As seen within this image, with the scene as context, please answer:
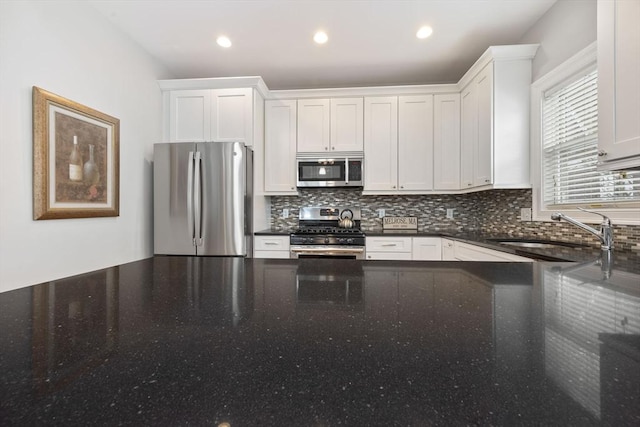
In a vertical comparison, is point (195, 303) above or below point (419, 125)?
below

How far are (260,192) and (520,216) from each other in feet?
8.60

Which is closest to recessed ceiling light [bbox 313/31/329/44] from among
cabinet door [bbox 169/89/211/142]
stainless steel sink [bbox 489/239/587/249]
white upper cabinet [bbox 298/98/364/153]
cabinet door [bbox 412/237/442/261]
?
white upper cabinet [bbox 298/98/364/153]

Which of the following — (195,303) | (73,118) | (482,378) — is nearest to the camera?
(482,378)

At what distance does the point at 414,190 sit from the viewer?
338 cm

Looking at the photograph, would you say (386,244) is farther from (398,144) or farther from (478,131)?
(478,131)

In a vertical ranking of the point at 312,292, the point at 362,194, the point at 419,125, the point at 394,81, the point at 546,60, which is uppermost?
the point at 394,81

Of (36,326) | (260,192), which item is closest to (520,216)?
(260,192)

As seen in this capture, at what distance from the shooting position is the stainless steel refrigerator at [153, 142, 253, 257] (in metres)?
Answer: 2.80

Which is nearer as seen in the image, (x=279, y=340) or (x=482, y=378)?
(x=482, y=378)

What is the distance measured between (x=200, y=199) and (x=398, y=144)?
222 centimetres

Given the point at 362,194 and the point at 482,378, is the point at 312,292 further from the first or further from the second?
the point at 362,194

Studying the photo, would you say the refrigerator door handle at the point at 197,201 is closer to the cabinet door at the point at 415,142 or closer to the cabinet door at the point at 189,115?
the cabinet door at the point at 189,115

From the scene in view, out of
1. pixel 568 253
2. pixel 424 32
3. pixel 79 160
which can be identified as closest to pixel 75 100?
pixel 79 160

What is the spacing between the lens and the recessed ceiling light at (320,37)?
8.69ft
